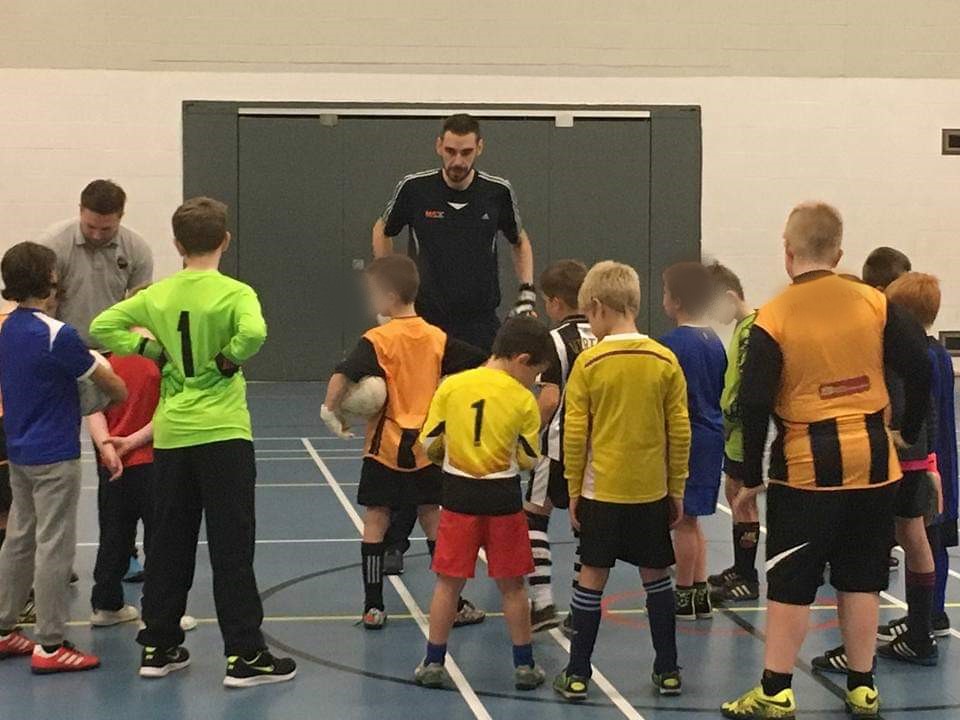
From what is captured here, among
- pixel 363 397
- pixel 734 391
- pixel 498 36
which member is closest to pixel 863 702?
pixel 734 391

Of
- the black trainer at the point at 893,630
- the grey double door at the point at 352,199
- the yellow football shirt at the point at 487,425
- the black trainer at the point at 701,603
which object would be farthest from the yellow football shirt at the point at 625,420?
the grey double door at the point at 352,199

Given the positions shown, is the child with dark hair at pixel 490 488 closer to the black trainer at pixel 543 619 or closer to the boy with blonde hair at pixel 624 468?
the boy with blonde hair at pixel 624 468

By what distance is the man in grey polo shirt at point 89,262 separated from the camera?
6.18 metres

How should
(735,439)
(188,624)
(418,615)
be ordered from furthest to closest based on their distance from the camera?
(735,439) → (418,615) → (188,624)

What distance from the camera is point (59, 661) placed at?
507 centimetres

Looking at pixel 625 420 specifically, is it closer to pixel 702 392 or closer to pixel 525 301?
pixel 702 392

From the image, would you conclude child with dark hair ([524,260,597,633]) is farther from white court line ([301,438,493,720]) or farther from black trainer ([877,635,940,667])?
black trainer ([877,635,940,667])

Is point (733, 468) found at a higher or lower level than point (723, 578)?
higher

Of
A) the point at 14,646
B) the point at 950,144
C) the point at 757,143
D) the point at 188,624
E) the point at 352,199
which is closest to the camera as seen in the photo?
the point at 14,646

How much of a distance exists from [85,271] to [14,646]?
186cm

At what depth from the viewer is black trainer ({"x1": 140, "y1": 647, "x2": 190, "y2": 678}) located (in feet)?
16.5

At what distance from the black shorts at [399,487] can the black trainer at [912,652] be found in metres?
1.97

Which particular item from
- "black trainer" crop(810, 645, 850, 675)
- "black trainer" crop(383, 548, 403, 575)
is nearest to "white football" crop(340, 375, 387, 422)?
"black trainer" crop(383, 548, 403, 575)

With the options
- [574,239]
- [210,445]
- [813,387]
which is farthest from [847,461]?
[574,239]
